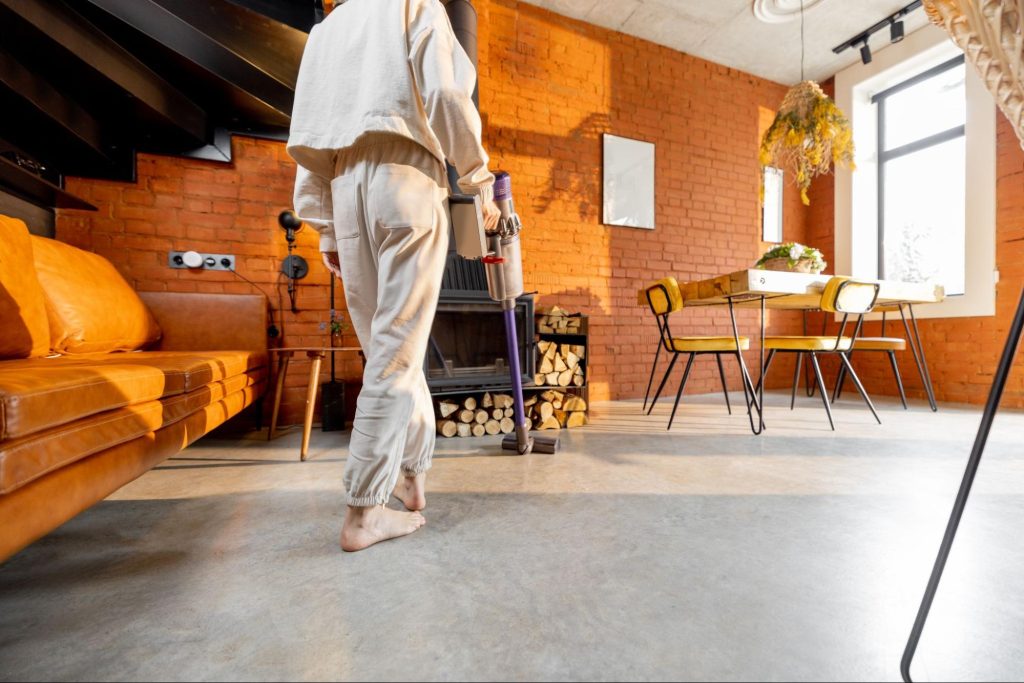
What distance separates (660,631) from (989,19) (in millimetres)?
1098

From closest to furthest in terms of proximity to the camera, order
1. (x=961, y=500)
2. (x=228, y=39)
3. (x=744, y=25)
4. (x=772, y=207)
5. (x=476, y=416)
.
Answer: (x=961, y=500) < (x=228, y=39) < (x=476, y=416) < (x=744, y=25) < (x=772, y=207)

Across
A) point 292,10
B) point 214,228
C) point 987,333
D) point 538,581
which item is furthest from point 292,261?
point 987,333

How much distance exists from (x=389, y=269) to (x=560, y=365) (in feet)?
6.20

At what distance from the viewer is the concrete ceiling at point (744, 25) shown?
157 inches

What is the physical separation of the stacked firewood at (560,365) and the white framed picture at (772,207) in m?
3.21

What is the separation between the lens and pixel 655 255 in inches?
175

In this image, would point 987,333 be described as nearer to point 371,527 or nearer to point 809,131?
point 809,131

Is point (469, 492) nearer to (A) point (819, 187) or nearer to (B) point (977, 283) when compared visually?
(B) point (977, 283)

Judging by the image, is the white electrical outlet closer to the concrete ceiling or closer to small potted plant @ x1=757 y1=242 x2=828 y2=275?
the concrete ceiling

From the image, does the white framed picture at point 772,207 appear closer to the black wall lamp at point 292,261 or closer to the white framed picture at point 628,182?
the white framed picture at point 628,182

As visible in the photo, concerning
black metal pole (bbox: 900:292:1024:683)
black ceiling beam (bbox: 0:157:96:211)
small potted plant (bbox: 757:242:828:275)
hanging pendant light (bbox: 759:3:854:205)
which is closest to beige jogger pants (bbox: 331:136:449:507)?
black metal pole (bbox: 900:292:1024:683)

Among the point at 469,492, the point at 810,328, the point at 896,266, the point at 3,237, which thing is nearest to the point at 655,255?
the point at 810,328

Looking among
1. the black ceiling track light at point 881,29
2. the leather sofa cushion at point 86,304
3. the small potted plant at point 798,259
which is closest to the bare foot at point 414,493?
the leather sofa cushion at point 86,304

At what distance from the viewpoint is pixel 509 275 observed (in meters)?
2.14
